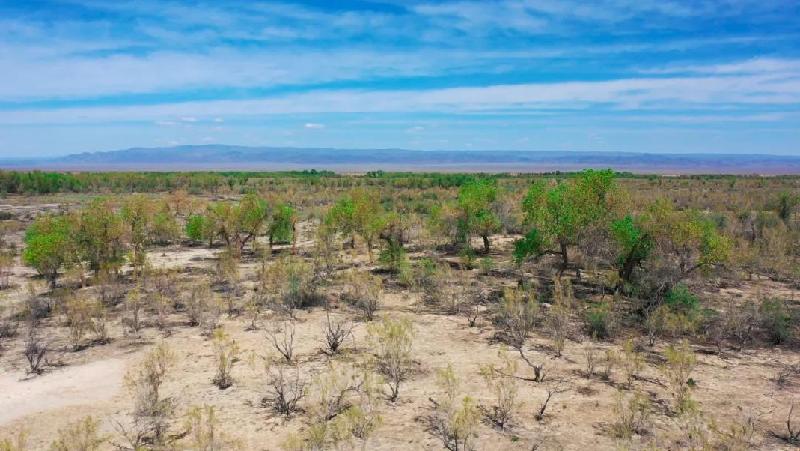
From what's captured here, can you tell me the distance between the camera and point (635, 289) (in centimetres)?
2083

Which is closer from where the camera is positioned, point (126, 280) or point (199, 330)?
point (199, 330)

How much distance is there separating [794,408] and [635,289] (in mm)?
8788

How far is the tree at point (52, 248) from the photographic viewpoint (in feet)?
70.4

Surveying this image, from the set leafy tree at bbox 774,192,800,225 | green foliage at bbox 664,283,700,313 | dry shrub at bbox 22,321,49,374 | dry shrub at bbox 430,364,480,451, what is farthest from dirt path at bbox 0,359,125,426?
leafy tree at bbox 774,192,800,225

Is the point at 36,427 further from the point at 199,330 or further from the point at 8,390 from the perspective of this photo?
the point at 199,330

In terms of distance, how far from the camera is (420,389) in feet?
43.1

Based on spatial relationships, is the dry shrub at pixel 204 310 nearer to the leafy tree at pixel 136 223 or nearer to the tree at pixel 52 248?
the tree at pixel 52 248

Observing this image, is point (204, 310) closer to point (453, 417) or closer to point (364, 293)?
point (364, 293)

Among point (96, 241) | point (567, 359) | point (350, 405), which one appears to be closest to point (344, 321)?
point (350, 405)

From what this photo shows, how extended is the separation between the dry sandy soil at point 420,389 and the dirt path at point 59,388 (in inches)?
1.0

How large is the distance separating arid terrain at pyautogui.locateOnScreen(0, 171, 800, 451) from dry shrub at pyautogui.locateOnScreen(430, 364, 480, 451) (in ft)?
0.21

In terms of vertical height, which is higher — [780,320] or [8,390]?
[780,320]

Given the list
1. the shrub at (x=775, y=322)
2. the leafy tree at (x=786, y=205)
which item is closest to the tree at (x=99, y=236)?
the shrub at (x=775, y=322)

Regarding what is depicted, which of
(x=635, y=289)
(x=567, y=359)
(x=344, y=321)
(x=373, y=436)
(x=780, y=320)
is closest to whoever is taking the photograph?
(x=373, y=436)
